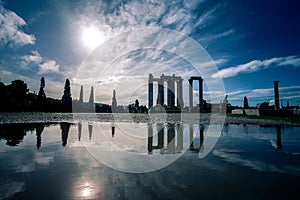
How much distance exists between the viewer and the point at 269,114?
145 feet

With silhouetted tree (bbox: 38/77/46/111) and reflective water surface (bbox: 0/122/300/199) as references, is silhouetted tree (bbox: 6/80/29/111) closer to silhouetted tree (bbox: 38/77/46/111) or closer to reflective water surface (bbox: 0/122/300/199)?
silhouetted tree (bbox: 38/77/46/111)

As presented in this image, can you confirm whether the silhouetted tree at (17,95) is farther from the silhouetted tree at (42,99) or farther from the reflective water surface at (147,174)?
the reflective water surface at (147,174)

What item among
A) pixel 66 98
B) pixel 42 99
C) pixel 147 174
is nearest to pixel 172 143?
pixel 147 174

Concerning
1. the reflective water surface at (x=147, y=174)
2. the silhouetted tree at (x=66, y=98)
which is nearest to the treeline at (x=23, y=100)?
the silhouetted tree at (x=66, y=98)

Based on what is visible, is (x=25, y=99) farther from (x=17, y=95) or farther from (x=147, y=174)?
(x=147, y=174)

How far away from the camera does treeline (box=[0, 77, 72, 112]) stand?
67125 mm

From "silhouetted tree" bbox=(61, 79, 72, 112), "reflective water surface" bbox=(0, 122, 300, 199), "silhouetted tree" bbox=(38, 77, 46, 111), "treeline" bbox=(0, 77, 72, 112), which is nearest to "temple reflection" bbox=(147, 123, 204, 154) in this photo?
"reflective water surface" bbox=(0, 122, 300, 199)

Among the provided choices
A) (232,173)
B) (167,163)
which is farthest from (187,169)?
(232,173)

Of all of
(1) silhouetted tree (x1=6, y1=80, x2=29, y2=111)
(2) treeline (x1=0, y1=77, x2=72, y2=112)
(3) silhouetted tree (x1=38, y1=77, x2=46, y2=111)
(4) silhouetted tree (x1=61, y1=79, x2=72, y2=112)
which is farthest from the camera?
(4) silhouetted tree (x1=61, y1=79, x2=72, y2=112)

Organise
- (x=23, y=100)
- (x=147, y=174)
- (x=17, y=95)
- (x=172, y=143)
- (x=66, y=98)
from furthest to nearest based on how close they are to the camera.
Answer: (x=66, y=98) → (x=23, y=100) → (x=17, y=95) → (x=172, y=143) → (x=147, y=174)

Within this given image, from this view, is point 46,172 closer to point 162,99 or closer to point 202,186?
point 202,186

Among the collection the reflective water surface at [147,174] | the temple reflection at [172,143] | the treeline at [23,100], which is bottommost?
the reflective water surface at [147,174]

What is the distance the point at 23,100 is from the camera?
252ft

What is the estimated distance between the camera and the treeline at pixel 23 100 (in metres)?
67.1
